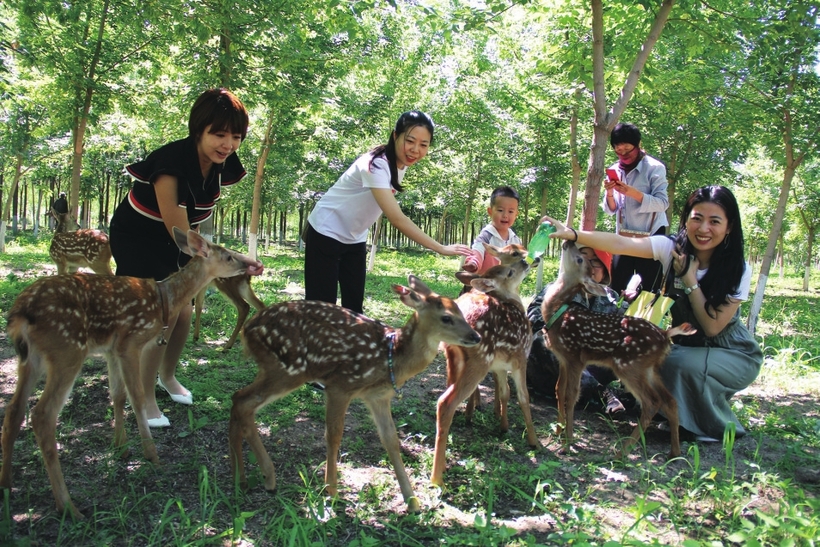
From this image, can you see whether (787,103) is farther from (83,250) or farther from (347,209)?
(83,250)

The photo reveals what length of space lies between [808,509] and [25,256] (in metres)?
15.1

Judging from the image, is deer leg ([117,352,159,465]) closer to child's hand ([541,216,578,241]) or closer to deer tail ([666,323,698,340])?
child's hand ([541,216,578,241])

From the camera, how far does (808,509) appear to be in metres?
3.19

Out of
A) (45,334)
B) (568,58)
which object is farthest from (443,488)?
(568,58)

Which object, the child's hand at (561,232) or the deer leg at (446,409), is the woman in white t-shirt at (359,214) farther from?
the deer leg at (446,409)

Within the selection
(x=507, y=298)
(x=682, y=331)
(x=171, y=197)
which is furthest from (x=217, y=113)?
(x=682, y=331)

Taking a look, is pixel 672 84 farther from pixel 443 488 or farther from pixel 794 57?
pixel 443 488

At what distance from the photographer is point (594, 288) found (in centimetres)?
441

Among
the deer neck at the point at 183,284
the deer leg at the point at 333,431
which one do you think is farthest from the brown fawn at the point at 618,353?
the deer neck at the point at 183,284

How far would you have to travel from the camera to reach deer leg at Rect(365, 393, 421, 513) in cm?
305

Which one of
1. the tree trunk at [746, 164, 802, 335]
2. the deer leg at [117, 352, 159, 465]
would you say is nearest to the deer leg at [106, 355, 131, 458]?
the deer leg at [117, 352, 159, 465]

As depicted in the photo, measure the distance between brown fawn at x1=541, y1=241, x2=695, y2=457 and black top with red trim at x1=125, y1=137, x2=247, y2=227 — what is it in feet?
9.11

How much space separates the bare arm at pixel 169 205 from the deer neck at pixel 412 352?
5.53 ft

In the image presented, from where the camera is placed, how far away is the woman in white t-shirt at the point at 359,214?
3.98 metres
